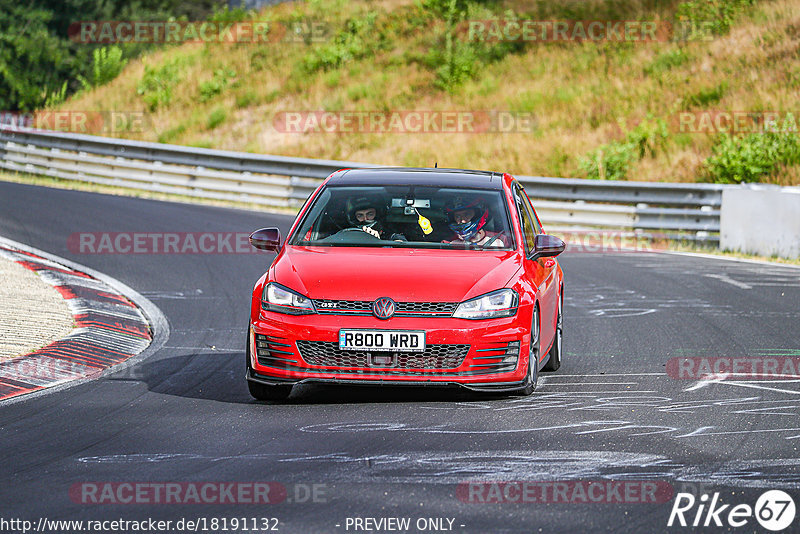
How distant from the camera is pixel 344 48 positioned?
138 ft

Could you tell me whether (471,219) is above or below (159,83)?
below

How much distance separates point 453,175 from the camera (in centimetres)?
988

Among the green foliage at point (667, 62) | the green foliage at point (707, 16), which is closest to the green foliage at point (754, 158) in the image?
the green foliage at point (667, 62)

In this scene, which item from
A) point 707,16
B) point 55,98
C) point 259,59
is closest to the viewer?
point 707,16

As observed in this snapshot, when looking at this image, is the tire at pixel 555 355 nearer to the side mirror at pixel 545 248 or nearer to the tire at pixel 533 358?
the side mirror at pixel 545 248

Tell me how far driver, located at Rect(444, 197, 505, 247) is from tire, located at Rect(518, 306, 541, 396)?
2.43 feet

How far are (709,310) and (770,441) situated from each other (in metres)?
6.66

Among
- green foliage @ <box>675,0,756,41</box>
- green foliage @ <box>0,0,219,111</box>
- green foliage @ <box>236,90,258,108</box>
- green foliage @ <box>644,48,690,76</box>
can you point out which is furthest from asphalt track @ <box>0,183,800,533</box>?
green foliage @ <box>0,0,219,111</box>

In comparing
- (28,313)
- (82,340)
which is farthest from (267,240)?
(28,313)

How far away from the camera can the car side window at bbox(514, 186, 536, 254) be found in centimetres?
943

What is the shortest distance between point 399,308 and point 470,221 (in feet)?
4.82

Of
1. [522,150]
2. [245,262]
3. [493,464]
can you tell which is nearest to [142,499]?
[493,464]

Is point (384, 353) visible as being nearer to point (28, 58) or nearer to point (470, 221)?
point (470, 221)

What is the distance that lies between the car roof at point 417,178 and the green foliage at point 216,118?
29738 millimetres
